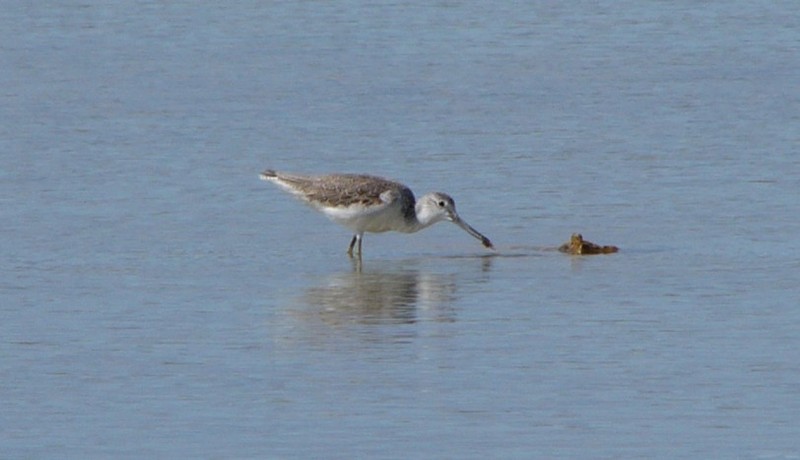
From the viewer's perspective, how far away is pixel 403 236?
45.6ft

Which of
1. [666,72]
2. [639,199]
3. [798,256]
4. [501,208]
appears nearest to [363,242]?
[501,208]

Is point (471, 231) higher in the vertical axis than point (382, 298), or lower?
lower

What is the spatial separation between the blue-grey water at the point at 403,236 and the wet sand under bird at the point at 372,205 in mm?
228

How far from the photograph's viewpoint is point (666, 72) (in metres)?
19.6

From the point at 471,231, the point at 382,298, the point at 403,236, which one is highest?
the point at 382,298

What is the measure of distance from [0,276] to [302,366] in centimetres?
306

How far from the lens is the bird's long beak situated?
12633 mm

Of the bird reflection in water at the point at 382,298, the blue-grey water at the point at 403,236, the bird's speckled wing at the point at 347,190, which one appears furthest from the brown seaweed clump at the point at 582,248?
the bird's speckled wing at the point at 347,190

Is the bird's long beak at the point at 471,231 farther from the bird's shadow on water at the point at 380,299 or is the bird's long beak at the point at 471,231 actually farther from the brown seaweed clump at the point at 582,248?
the brown seaweed clump at the point at 582,248

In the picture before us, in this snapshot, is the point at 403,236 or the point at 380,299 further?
the point at 403,236

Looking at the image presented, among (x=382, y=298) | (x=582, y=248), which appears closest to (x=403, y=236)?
(x=582, y=248)

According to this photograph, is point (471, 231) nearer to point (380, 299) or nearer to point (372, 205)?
A: point (372, 205)

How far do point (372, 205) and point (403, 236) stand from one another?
1.06m

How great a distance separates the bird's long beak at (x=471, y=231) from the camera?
12633 mm
